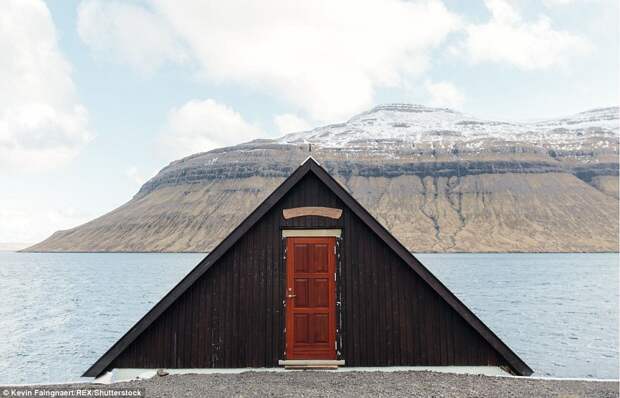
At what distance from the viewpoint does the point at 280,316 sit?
37.7 feet

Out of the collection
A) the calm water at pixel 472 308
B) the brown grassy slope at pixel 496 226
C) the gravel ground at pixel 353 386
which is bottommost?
the calm water at pixel 472 308

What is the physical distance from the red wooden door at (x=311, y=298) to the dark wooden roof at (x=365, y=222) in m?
1.07

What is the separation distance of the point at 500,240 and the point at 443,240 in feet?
66.2

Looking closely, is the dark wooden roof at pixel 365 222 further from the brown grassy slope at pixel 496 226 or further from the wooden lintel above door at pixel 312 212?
the brown grassy slope at pixel 496 226

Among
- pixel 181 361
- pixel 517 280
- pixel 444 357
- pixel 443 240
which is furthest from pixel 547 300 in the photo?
pixel 443 240

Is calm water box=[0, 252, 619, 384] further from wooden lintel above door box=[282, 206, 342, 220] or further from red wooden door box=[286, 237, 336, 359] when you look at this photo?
wooden lintel above door box=[282, 206, 342, 220]

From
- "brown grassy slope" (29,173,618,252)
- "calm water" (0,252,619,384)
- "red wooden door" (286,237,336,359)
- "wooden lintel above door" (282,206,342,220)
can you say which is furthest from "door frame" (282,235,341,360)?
"brown grassy slope" (29,173,618,252)

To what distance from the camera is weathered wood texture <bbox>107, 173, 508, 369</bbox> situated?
1136 centimetres

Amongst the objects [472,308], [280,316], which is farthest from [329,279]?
[472,308]

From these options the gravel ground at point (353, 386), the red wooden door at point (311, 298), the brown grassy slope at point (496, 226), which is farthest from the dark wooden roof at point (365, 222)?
the brown grassy slope at point (496, 226)

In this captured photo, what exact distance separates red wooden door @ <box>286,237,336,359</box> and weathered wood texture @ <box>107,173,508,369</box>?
21 cm

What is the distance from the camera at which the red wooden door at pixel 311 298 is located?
1141cm

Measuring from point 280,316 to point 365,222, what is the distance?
123 inches

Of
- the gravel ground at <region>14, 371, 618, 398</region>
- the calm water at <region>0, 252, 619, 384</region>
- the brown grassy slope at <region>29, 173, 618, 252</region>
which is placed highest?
the brown grassy slope at <region>29, 173, 618, 252</region>
